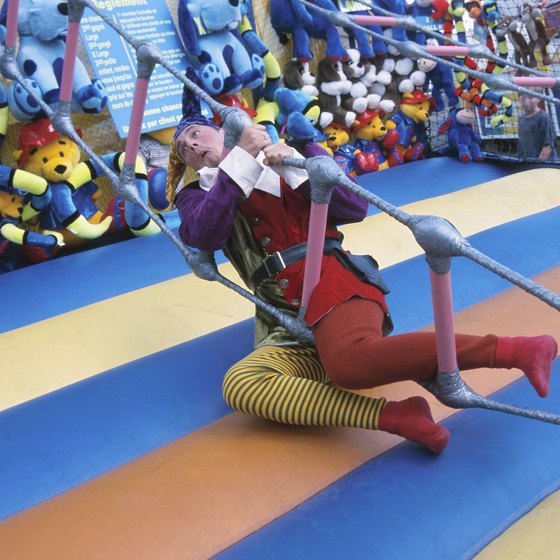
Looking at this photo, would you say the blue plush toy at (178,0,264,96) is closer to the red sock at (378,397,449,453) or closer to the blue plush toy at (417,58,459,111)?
A: the blue plush toy at (417,58,459,111)

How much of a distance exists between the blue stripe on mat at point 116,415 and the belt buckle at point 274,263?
0.67 ft

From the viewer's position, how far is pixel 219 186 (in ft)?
3.92

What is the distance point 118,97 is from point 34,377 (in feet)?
3.77

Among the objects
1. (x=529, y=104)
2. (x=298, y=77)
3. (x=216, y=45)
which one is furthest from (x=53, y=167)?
(x=529, y=104)

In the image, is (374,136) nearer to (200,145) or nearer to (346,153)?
(346,153)

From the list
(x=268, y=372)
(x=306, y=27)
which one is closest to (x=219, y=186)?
(x=268, y=372)

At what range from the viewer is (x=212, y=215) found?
3.98 feet

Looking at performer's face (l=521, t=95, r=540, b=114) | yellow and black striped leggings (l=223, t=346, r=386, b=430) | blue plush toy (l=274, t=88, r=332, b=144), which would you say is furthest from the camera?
performer's face (l=521, t=95, r=540, b=114)

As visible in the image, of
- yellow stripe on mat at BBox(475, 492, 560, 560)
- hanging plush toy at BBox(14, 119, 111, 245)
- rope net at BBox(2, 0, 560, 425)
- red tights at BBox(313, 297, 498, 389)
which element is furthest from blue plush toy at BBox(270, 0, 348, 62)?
yellow stripe on mat at BBox(475, 492, 560, 560)

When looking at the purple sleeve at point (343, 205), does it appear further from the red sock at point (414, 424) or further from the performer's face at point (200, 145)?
the red sock at point (414, 424)

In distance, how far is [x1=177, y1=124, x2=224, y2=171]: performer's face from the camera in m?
1.37

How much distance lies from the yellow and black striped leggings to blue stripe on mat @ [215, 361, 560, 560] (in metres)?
0.07

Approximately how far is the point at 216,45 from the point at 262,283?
4.37 ft

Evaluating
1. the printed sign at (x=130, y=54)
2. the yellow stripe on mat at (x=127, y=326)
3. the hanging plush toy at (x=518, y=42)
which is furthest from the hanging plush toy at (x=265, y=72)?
the hanging plush toy at (x=518, y=42)
